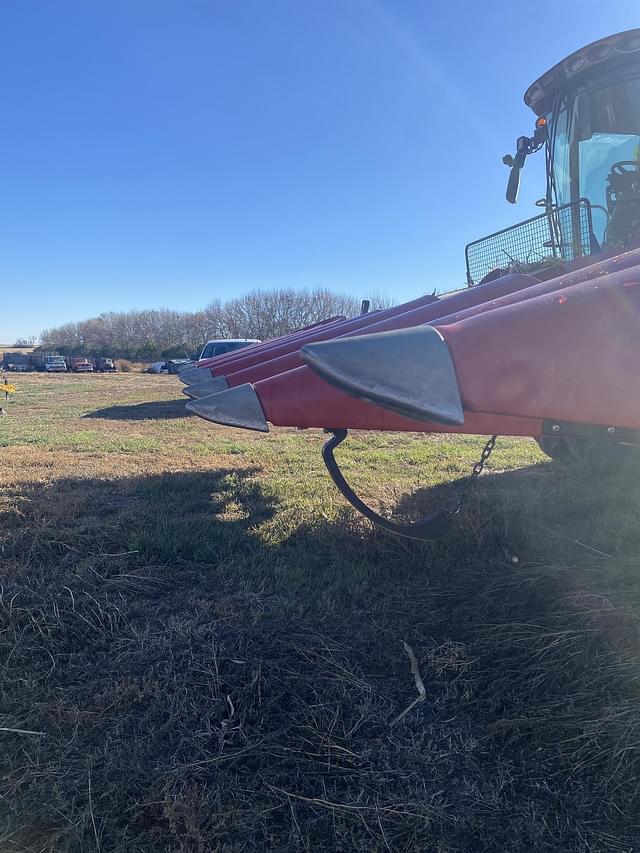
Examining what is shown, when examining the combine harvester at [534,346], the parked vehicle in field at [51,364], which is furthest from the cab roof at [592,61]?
the parked vehicle in field at [51,364]

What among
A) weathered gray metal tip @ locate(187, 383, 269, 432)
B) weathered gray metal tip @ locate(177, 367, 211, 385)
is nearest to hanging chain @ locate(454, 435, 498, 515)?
weathered gray metal tip @ locate(187, 383, 269, 432)

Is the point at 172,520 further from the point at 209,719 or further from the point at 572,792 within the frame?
the point at 572,792

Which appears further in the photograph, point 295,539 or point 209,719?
point 295,539

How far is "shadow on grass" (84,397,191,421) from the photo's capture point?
33.7 feet

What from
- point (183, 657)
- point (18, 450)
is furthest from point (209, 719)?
point (18, 450)

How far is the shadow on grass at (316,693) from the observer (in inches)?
54.2

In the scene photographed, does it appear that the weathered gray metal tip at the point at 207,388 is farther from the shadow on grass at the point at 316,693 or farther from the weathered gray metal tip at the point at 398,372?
the weathered gray metal tip at the point at 398,372

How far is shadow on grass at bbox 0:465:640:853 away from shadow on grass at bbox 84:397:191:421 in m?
7.22

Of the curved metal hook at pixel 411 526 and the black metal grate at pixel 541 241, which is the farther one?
the black metal grate at pixel 541 241

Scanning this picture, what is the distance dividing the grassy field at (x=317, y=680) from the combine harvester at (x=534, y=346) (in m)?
0.53

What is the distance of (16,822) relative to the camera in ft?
4.47

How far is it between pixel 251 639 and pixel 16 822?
3.05 ft

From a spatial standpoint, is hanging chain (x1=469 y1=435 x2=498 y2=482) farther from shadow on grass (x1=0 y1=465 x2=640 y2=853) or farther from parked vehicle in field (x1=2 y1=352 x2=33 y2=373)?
parked vehicle in field (x1=2 y1=352 x2=33 y2=373)

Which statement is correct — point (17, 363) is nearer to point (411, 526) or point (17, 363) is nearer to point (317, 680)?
point (411, 526)
